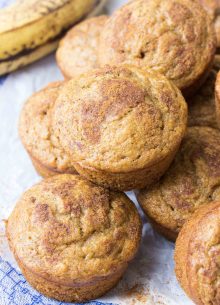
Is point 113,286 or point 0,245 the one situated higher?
point 0,245

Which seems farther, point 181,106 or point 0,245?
point 0,245

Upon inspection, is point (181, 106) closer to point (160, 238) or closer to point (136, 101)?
point (136, 101)

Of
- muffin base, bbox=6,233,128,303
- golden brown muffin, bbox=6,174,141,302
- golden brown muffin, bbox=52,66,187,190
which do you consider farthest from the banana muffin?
muffin base, bbox=6,233,128,303

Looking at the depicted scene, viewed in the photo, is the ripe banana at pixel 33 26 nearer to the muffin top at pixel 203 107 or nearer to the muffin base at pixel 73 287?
the muffin top at pixel 203 107

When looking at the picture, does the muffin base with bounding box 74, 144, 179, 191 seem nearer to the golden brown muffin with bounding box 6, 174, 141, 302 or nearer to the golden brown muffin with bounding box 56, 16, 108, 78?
the golden brown muffin with bounding box 6, 174, 141, 302

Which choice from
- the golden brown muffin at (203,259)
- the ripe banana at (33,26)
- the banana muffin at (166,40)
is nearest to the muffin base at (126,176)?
the golden brown muffin at (203,259)

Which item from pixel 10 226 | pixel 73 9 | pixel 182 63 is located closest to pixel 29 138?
pixel 10 226
